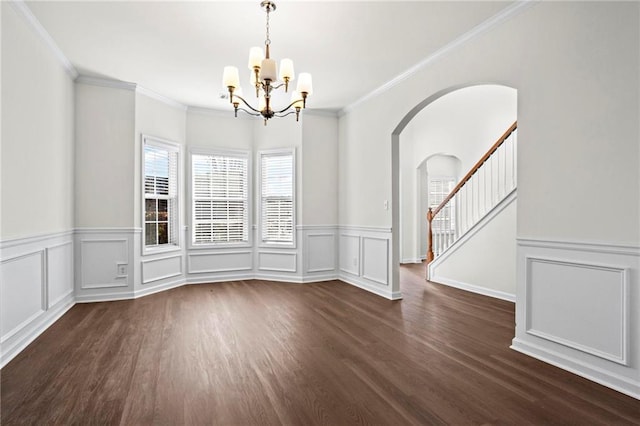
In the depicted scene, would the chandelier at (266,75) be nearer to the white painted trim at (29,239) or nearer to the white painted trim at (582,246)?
the white painted trim at (29,239)

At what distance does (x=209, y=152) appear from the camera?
240 inches

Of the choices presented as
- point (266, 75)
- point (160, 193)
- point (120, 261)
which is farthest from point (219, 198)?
point (266, 75)

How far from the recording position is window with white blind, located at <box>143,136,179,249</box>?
5.33m

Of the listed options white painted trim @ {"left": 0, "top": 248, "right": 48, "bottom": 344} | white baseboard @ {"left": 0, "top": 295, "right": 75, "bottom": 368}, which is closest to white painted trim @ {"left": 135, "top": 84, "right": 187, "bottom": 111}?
white painted trim @ {"left": 0, "top": 248, "right": 48, "bottom": 344}

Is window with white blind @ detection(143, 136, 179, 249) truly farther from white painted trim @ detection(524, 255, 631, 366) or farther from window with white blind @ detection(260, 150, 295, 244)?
white painted trim @ detection(524, 255, 631, 366)

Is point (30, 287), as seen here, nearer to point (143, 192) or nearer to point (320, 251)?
point (143, 192)

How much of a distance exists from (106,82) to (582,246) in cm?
554

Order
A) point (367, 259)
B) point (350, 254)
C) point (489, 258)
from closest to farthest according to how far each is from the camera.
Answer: point (489, 258), point (367, 259), point (350, 254)

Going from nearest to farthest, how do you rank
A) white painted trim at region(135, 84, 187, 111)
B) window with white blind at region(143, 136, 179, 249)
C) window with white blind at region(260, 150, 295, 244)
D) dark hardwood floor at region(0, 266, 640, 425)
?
dark hardwood floor at region(0, 266, 640, 425) → white painted trim at region(135, 84, 187, 111) → window with white blind at region(143, 136, 179, 249) → window with white blind at region(260, 150, 295, 244)

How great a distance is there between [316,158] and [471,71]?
3044mm

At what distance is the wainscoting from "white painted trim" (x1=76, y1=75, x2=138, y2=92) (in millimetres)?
3796

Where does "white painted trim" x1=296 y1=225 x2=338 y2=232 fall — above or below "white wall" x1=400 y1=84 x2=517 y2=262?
below

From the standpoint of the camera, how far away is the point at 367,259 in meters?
5.46

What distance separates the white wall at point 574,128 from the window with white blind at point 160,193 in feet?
14.3
